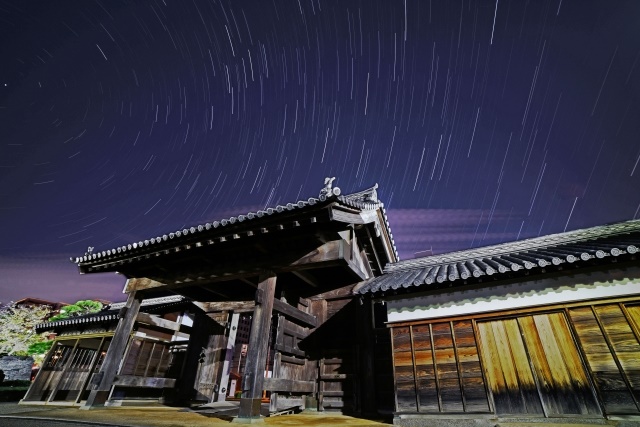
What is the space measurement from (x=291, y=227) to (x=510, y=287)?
522cm

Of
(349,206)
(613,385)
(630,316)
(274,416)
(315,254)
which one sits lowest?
(274,416)

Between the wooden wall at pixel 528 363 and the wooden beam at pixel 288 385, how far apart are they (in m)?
2.69

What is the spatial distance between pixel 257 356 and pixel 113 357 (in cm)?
517

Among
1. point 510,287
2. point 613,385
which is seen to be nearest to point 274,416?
point 510,287

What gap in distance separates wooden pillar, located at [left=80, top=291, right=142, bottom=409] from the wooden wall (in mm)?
7865

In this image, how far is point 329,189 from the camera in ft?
20.5

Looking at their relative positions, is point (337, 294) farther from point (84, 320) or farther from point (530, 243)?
point (84, 320)

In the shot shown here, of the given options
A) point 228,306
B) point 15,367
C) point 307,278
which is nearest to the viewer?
point 307,278

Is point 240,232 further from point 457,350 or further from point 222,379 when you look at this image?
point 222,379

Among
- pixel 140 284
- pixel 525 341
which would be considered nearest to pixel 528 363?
pixel 525 341

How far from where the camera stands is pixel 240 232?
7047 millimetres

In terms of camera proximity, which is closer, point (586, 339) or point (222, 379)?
point (586, 339)

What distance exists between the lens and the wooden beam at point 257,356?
18.4 ft

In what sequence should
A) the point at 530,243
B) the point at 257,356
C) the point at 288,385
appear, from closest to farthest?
1. the point at 257,356
2. the point at 288,385
3. the point at 530,243
